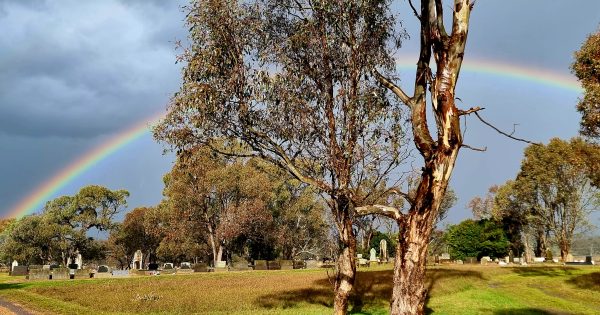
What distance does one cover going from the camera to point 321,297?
27906mm

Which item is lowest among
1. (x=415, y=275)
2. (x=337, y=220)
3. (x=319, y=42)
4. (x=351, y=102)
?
(x=415, y=275)

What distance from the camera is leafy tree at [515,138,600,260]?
209ft

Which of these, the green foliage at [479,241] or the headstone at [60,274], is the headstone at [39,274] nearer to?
the headstone at [60,274]

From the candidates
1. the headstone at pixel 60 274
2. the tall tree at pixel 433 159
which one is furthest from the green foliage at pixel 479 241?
the tall tree at pixel 433 159

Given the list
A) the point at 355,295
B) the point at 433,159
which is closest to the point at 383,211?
the point at 433,159

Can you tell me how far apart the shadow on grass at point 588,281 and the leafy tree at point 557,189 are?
96.9ft

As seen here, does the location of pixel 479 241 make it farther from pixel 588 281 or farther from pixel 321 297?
pixel 321 297

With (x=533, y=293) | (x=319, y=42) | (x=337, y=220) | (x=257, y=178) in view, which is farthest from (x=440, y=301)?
(x=257, y=178)

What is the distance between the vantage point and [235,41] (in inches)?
805

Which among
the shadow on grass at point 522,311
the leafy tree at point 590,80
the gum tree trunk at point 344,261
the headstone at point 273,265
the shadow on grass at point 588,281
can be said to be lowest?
the shadow on grass at point 522,311

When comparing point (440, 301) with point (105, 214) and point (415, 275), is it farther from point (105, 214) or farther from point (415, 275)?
point (105, 214)

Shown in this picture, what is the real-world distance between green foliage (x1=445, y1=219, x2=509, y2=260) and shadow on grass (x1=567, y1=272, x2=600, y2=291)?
147 ft

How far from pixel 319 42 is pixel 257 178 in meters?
52.0

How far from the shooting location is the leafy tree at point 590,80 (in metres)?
32.0
